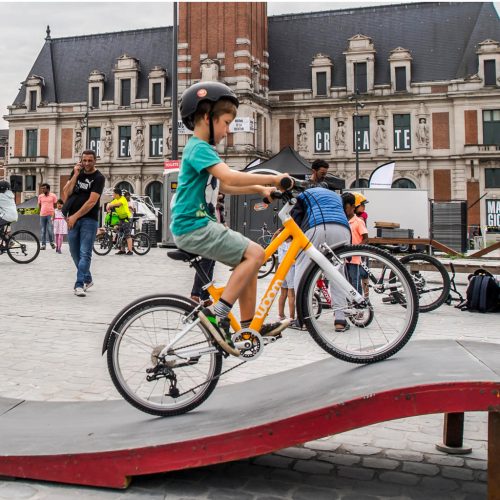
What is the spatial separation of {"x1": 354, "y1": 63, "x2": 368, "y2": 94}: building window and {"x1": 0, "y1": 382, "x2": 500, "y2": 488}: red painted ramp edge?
49875mm

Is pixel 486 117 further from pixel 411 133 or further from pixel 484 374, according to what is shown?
pixel 484 374

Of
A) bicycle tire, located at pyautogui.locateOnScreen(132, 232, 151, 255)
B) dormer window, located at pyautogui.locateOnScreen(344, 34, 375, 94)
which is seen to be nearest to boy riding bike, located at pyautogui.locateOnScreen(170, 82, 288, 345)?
bicycle tire, located at pyautogui.locateOnScreen(132, 232, 151, 255)

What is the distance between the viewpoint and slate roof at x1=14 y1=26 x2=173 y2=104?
56.0m

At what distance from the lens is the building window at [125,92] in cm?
5488

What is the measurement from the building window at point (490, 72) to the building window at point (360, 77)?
954cm

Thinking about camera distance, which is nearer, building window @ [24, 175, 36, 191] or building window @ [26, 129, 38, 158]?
building window @ [24, 175, 36, 191]

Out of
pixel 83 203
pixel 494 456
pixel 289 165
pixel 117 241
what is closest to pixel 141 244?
pixel 117 241

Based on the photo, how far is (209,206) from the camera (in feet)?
11.6

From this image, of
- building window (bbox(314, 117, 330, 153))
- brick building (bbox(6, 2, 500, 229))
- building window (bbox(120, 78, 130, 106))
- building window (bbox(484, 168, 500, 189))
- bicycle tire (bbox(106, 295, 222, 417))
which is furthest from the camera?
building window (bbox(120, 78, 130, 106))

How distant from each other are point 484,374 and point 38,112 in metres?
59.2

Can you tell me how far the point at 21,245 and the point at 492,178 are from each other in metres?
39.8

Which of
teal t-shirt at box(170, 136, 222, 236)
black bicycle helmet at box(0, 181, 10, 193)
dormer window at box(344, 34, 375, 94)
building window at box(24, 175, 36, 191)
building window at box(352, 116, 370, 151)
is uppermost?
dormer window at box(344, 34, 375, 94)

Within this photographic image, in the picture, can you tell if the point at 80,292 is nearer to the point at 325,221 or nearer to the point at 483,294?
the point at 325,221

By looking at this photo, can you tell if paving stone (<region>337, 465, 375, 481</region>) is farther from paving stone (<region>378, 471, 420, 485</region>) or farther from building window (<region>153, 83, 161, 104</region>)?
building window (<region>153, 83, 161, 104</region>)
